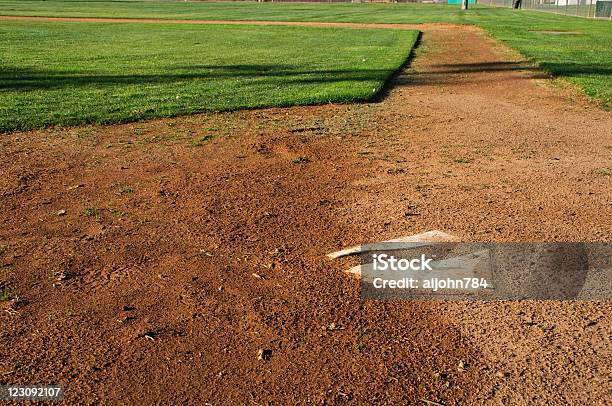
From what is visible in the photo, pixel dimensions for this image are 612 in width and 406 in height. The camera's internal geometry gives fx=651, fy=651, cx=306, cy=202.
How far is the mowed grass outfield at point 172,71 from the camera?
31.3 ft

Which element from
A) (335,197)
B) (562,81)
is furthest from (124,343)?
(562,81)

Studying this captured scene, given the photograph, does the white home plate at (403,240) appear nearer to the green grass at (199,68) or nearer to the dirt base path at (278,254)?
the dirt base path at (278,254)

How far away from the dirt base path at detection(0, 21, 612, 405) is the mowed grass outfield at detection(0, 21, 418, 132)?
45.6 inches

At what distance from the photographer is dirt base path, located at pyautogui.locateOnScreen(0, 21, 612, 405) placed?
10.3 feet

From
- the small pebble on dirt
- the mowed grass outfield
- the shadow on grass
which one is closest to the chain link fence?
the mowed grass outfield

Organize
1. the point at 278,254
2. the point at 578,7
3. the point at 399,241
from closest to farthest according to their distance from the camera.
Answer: the point at 278,254, the point at 399,241, the point at 578,7

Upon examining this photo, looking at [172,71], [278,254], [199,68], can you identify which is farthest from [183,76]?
[278,254]

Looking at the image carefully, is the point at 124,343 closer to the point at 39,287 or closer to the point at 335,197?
the point at 39,287

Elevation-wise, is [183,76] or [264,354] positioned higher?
[183,76]

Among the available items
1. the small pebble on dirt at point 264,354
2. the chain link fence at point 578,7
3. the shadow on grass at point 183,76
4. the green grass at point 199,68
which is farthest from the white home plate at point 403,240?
the chain link fence at point 578,7

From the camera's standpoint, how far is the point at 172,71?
44.1 feet

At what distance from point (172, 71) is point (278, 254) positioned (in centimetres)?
977

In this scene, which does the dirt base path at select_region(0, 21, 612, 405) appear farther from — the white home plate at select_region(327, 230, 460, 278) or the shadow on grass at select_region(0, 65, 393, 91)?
the shadow on grass at select_region(0, 65, 393, 91)

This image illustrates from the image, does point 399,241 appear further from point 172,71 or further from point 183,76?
point 172,71
